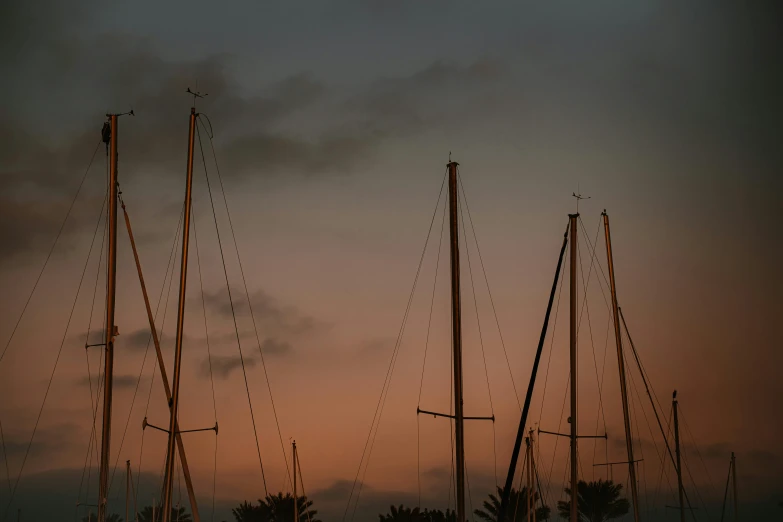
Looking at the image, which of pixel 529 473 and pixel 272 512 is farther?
pixel 272 512

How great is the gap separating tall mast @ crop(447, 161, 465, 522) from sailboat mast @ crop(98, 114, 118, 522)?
687 cm

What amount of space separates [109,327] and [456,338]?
7.08 metres

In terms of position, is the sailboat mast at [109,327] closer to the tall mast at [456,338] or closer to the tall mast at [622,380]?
the tall mast at [456,338]

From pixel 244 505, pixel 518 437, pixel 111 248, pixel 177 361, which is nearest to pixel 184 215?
pixel 111 248

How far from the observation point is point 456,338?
69.6 feet

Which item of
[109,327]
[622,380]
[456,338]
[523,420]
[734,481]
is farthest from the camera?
[734,481]

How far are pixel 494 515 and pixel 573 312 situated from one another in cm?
3700

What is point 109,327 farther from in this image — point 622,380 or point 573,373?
point 622,380

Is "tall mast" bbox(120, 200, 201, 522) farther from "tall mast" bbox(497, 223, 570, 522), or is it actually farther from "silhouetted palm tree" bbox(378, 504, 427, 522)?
"silhouetted palm tree" bbox(378, 504, 427, 522)

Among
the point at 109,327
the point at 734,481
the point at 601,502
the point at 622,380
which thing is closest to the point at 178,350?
the point at 109,327

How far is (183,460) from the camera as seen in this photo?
21516mm

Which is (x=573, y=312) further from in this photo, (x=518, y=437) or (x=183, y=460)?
(x=183, y=460)

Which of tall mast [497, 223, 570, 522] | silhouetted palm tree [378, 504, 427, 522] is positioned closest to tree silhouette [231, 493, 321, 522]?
silhouetted palm tree [378, 504, 427, 522]

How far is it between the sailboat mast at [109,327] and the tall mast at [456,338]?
271 inches
